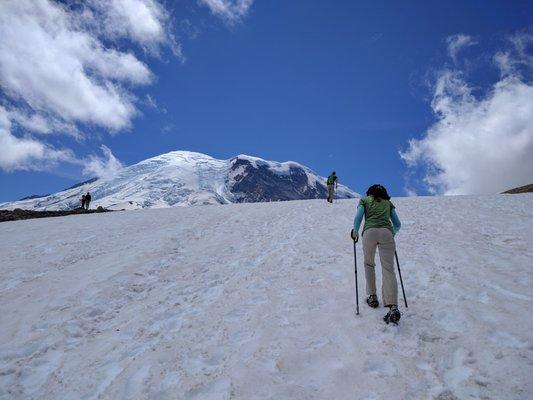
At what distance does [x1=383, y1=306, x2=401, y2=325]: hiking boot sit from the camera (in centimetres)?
731

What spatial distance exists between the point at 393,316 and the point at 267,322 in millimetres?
2512

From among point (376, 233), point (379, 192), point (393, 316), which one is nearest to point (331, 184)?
point (379, 192)

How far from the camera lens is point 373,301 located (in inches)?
325

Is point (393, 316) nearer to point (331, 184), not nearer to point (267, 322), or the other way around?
point (267, 322)

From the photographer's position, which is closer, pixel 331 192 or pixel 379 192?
pixel 379 192

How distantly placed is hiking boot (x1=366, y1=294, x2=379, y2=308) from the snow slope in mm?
147

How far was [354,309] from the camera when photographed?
8.33 m

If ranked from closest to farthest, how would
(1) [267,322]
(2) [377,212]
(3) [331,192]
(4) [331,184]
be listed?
1. (1) [267,322]
2. (2) [377,212]
3. (3) [331,192]
4. (4) [331,184]

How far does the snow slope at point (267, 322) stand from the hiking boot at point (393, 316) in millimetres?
150

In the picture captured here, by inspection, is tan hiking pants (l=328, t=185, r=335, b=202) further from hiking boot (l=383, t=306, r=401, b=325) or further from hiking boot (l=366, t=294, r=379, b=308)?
hiking boot (l=383, t=306, r=401, b=325)

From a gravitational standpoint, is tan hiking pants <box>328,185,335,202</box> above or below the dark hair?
above

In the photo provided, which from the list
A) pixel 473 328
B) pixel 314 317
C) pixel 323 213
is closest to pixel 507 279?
pixel 473 328

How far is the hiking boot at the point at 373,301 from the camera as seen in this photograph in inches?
325

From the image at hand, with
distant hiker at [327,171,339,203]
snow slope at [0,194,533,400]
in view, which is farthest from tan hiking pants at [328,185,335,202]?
snow slope at [0,194,533,400]
